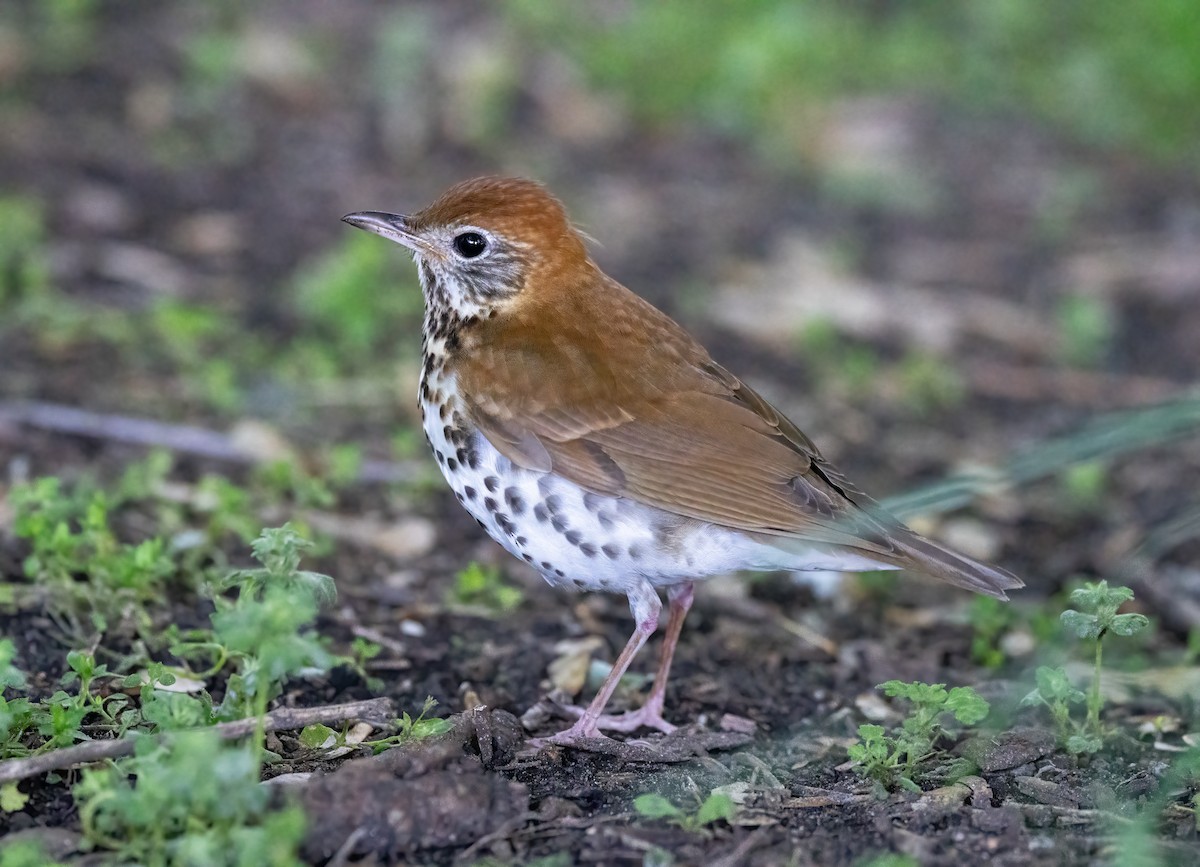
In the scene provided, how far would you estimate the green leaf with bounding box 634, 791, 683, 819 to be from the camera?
341cm

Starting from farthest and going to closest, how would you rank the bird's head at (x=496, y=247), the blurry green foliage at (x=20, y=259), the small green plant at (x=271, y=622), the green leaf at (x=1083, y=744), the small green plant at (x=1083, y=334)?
the small green plant at (x=1083, y=334) < the blurry green foliage at (x=20, y=259) < the bird's head at (x=496, y=247) < the green leaf at (x=1083, y=744) < the small green plant at (x=271, y=622)

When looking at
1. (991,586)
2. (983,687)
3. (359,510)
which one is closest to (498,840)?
(991,586)

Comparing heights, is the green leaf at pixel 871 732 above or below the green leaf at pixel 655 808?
above

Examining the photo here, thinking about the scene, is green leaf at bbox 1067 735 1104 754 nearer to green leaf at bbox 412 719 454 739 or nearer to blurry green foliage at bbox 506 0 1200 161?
green leaf at bbox 412 719 454 739

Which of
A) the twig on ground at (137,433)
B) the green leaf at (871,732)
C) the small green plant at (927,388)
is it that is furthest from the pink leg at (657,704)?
the small green plant at (927,388)

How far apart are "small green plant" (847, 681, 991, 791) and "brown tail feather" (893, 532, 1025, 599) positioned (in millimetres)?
377

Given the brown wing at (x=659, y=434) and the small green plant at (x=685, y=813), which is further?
the brown wing at (x=659, y=434)

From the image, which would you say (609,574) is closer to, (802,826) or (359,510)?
(802,826)

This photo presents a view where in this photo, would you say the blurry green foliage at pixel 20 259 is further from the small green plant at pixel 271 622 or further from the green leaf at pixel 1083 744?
the green leaf at pixel 1083 744

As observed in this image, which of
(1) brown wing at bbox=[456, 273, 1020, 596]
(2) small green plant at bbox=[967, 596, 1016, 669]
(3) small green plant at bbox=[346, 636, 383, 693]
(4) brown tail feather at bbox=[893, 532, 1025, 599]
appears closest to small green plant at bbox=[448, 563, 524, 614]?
(3) small green plant at bbox=[346, 636, 383, 693]

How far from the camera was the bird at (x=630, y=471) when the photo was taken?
13.7ft

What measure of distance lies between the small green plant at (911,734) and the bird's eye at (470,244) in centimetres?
174

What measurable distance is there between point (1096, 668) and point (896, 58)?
7.40 meters

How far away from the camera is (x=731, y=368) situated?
7410 millimetres
